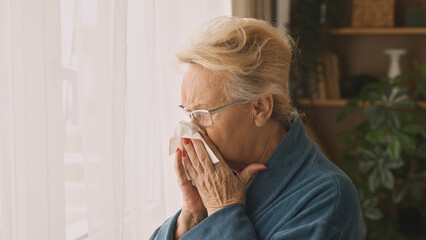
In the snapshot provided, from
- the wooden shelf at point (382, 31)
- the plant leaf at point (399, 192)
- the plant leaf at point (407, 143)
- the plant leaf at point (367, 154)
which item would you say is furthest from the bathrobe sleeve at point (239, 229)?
the wooden shelf at point (382, 31)

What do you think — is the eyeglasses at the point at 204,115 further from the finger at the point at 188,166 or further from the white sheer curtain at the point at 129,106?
the white sheer curtain at the point at 129,106

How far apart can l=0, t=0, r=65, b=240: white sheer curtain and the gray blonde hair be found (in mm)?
393

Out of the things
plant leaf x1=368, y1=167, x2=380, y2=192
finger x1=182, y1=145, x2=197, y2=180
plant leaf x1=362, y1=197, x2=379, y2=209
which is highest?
finger x1=182, y1=145, x2=197, y2=180

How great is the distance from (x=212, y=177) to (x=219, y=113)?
0.59 feet

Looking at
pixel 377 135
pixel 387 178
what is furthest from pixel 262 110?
pixel 387 178

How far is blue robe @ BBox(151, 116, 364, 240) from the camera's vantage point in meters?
1.15

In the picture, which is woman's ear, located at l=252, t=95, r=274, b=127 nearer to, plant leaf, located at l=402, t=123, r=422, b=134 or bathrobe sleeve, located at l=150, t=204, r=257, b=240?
bathrobe sleeve, located at l=150, t=204, r=257, b=240

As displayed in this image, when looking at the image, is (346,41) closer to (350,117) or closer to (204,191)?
(350,117)

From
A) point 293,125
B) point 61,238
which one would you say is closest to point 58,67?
point 61,238

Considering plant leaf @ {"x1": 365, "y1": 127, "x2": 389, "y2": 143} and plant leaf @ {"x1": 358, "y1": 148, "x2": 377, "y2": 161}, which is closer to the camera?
plant leaf @ {"x1": 365, "y1": 127, "x2": 389, "y2": 143}

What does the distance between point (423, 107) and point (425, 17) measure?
0.64 metres

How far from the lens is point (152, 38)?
1.50 m

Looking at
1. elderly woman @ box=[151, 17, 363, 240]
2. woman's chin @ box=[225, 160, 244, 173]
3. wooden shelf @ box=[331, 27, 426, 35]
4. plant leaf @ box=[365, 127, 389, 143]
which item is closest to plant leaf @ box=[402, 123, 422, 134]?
plant leaf @ box=[365, 127, 389, 143]

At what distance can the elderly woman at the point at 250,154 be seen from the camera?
1183 millimetres
